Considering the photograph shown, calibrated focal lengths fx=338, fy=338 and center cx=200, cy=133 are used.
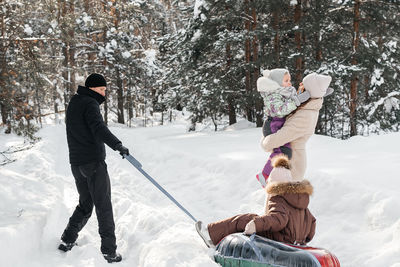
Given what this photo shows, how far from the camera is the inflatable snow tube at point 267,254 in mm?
3084

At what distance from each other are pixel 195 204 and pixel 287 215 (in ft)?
11.6

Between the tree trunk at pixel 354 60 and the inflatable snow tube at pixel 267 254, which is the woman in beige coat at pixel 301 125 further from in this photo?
the tree trunk at pixel 354 60

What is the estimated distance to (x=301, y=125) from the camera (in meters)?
4.05

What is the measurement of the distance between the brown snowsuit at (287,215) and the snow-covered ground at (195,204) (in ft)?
2.56

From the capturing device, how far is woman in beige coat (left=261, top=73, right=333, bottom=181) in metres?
4.05

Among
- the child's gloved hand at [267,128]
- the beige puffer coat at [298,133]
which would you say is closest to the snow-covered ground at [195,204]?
the beige puffer coat at [298,133]

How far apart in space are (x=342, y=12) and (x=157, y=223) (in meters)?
12.0

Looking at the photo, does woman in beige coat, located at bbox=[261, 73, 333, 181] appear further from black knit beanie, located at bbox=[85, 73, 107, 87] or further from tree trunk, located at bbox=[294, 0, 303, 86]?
tree trunk, located at bbox=[294, 0, 303, 86]

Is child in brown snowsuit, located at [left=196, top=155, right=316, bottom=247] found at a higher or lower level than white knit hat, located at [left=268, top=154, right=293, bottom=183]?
lower

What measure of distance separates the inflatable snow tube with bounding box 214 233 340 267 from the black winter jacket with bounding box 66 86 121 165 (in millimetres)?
1975

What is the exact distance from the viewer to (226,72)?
52.9 ft

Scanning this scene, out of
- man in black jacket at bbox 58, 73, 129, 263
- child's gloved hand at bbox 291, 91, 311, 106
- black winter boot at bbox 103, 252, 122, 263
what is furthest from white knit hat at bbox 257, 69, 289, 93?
black winter boot at bbox 103, 252, 122, 263

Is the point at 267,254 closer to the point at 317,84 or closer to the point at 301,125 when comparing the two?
the point at 301,125

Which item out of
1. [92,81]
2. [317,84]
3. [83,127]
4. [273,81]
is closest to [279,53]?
[273,81]
